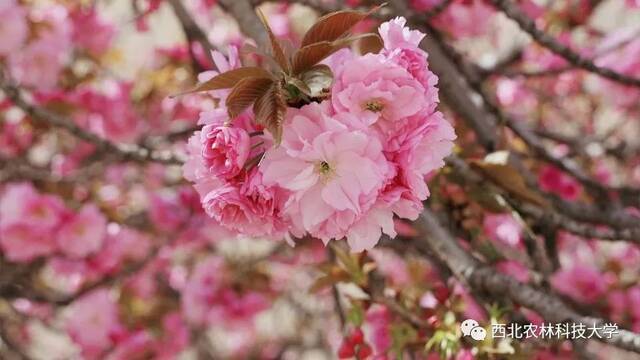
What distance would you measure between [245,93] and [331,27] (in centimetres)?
12

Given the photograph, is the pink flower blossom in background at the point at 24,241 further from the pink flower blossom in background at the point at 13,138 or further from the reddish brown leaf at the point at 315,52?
the reddish brown leaf at the point at 315,52

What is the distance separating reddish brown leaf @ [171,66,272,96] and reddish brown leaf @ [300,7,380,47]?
6 centimetres

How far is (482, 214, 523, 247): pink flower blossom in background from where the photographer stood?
63.7 inches

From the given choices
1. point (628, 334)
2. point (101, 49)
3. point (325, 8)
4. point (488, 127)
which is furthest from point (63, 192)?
point (628, 334)

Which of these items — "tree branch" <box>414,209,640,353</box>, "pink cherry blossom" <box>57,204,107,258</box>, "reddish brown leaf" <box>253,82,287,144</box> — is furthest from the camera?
"pink cherry blossom" <box>57,204,107,258</box>

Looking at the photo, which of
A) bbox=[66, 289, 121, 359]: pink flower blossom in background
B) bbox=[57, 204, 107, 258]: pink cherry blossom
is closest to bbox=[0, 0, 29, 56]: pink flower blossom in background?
bbox=[57, 204, 107, 258]: pink cherry blossom

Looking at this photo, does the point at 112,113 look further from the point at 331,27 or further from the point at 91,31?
the point at 331,27

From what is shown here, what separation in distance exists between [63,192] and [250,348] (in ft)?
4.49

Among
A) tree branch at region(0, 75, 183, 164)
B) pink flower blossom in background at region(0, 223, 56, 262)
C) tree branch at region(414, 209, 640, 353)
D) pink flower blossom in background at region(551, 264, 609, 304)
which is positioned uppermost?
tree branch at region(414, 209, 640, 353)

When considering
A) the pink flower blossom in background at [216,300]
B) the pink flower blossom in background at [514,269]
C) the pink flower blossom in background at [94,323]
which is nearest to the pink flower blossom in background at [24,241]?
the pink flower blossom in background at [94,323]

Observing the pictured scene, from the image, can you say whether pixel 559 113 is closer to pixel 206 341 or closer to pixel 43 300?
pixel 206 341

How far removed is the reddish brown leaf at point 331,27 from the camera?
31.9 inches

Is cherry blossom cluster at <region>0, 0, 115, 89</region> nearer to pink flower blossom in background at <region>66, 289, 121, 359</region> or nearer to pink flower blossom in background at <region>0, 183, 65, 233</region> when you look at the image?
pink flower blossom in background at <region>0, 183, 65, 233</region>

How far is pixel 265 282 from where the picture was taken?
8.06 ft
